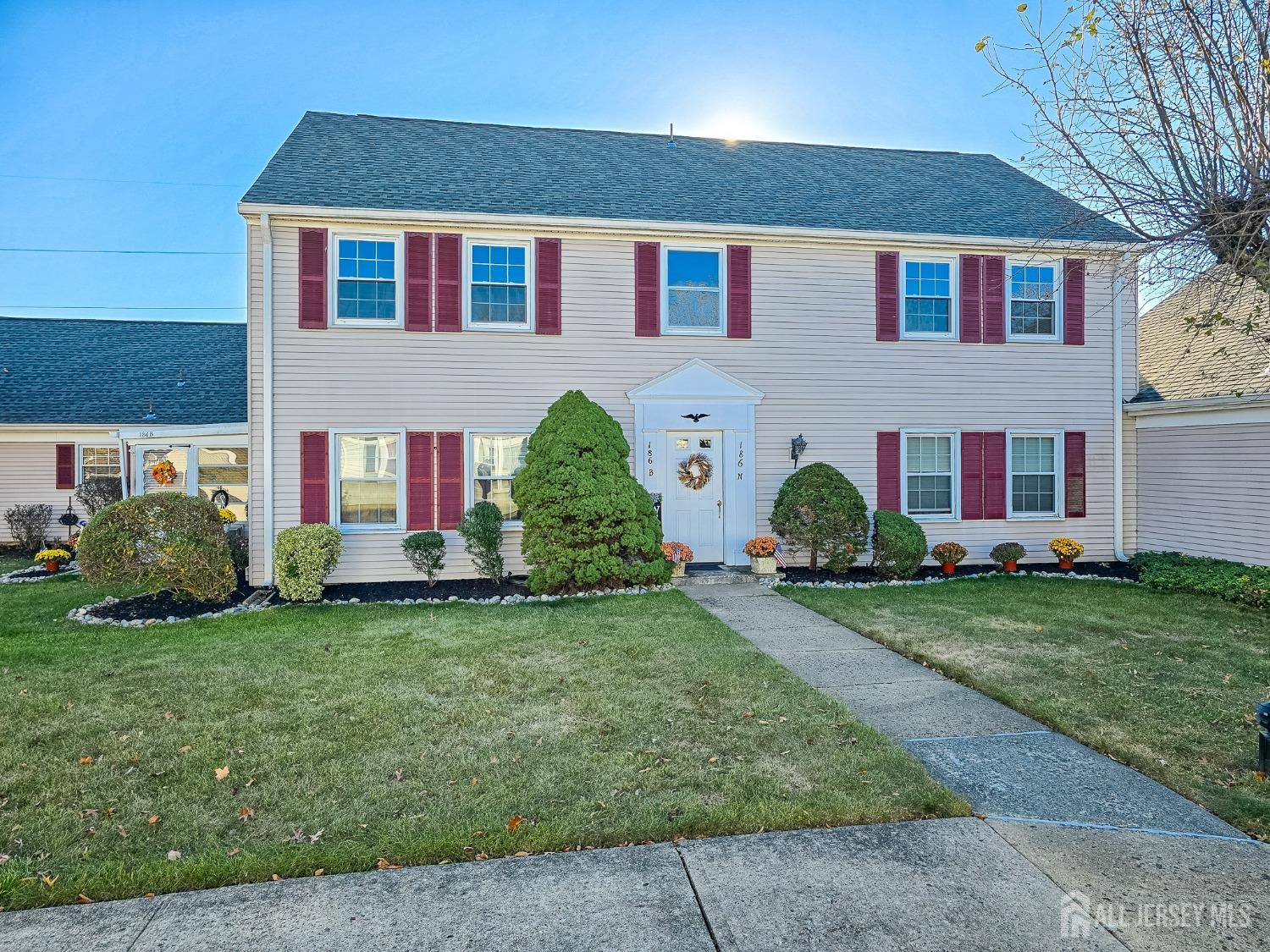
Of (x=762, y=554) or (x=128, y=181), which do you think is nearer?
(x=762, y=554)

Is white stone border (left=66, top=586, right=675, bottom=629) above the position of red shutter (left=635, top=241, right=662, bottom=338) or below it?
below

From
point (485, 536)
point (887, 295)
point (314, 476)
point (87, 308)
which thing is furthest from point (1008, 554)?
point (87, 308)

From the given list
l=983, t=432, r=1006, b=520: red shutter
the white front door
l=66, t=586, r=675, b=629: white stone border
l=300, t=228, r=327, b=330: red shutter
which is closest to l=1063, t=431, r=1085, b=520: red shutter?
l=983, t=432, r=1006, b=520: red shutter

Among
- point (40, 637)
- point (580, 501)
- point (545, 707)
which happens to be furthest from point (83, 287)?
point (545, 707)

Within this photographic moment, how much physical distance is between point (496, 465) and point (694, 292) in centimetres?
412

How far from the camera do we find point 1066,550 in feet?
36.1

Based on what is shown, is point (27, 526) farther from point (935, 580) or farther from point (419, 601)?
point (935, 580)

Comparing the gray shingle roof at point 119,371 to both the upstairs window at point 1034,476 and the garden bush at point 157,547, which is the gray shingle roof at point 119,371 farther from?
the upstairs window at point 1034,476

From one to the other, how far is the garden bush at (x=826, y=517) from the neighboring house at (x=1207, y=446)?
4.80m

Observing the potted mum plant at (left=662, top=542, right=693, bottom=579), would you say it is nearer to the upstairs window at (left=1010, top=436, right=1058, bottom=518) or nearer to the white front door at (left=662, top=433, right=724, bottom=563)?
the white front door at (left=662, top=433, right=724, bottom=563)

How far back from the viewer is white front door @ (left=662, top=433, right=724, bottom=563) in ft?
35.1

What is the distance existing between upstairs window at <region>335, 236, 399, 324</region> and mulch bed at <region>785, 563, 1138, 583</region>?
23.6 ft

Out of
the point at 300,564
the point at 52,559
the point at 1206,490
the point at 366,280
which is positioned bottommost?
the point at 52,559

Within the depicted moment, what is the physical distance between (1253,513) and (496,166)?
1275cm
